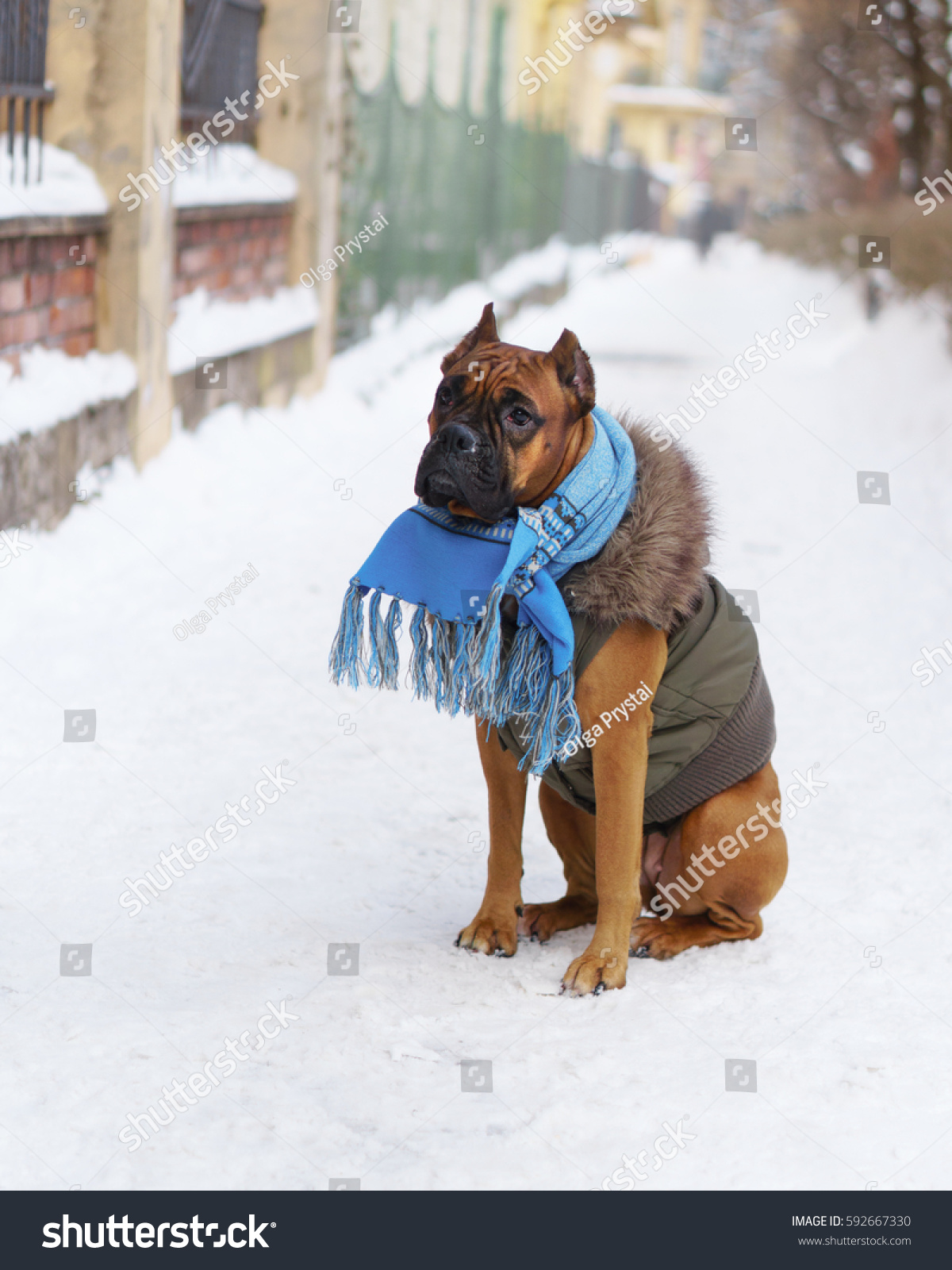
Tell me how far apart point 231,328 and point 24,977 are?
616 centimetres

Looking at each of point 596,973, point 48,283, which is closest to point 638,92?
point 48,283

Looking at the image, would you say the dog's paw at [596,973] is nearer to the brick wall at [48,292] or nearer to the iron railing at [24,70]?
the brick wall at [48,292]

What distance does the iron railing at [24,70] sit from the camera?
5.78m

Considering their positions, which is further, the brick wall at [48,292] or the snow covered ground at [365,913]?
the brick wall at [48,292]

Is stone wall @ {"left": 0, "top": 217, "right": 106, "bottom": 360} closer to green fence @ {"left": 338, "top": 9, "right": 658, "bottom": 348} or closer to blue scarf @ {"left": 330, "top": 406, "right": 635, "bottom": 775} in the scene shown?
blue scarf @ {"left": 330, "top": 406, "right": 635, "bottom": 775}

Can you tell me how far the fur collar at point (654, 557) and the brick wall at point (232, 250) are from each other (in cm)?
546

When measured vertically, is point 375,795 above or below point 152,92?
below

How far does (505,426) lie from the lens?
9.26 ft

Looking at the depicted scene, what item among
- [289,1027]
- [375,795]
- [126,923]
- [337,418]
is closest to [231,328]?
[337,418]

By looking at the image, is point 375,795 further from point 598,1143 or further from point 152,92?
point 152,92

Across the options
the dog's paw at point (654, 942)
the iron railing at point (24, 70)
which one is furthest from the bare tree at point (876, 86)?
the dog's paw at point (654, 942)

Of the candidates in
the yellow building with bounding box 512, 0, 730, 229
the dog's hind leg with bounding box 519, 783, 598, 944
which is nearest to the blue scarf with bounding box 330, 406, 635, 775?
the dog's hind leg with bounding box 519, 783, 598, 944

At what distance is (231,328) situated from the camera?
8.56 meters

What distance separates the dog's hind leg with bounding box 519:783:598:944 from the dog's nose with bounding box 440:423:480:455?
1.01 m
